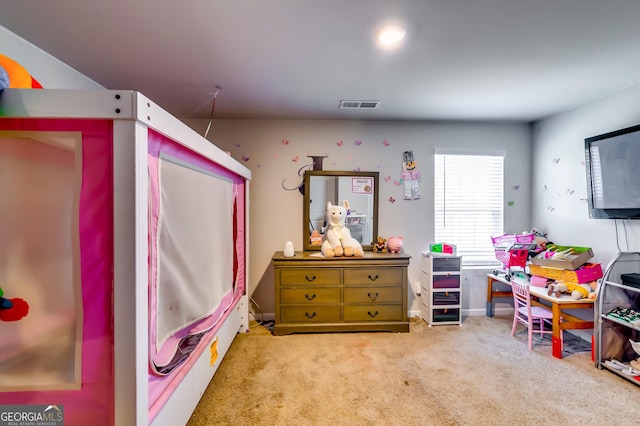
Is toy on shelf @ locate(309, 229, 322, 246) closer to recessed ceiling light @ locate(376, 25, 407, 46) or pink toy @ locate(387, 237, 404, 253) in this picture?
pink toy @ locate(387, 237, 404, 253)

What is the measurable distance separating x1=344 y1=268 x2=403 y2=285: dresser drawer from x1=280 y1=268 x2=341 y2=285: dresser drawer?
0.37ft

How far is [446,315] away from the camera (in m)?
2.84

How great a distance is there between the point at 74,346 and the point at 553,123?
4126 millimetres

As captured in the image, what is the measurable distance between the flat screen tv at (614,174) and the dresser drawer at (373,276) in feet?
5.87

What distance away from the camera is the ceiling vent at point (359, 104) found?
99.0 inches

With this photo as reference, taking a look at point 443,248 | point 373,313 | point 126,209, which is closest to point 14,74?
point 126,209

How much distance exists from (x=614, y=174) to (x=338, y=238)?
7.82ft

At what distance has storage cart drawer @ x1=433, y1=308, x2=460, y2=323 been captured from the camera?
9.28ft

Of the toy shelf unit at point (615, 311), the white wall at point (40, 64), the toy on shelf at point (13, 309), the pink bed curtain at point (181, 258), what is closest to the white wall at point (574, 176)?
the toy shelf unit at point (615, 311)

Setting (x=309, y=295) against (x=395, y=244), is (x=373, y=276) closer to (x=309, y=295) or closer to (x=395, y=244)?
(x=395, y=244)

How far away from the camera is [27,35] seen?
154 cm

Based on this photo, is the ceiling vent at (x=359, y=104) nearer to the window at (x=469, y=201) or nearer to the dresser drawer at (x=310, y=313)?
the window at (x=469, y=201)

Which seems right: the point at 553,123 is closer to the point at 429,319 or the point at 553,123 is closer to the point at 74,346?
the point at 429,319

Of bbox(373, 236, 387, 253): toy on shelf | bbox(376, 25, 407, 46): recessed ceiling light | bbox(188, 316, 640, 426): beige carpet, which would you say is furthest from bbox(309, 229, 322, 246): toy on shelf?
bbox(376, 25, 407, 46): recessed ceiling light
